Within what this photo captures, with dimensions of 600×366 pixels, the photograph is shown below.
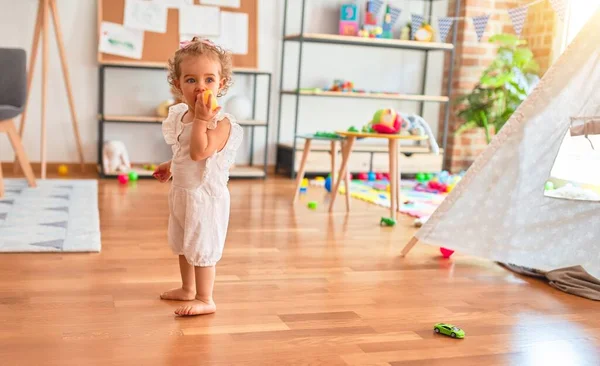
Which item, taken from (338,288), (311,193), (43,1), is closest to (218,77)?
(338,288)

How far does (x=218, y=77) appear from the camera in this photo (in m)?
1.85

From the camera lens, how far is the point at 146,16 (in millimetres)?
4727

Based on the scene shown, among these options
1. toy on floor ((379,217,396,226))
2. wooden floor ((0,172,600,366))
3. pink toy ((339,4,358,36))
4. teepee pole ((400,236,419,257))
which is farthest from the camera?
pink toy ((339,4,358,36))

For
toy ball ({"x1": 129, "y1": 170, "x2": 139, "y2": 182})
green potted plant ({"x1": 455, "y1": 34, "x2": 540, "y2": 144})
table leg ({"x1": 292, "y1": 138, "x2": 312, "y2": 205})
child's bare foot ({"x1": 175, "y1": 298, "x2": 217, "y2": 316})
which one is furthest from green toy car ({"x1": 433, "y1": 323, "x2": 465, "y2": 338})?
green potted plant ({"x1": 455, "y1": 34, "x2": 540, "y2": 144})

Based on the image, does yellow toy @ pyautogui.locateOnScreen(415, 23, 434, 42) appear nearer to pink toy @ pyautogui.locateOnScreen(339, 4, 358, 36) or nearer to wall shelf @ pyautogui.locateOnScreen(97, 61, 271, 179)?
pink toy @ pyautogui.locateOnScreen(339, 4, 358, 36)

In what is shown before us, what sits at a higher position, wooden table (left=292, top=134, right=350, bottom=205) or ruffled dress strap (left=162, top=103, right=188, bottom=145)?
ruffled dress strap (left=162, top=103, right=188, bottom=145)

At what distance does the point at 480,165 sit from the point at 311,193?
6.32 ft

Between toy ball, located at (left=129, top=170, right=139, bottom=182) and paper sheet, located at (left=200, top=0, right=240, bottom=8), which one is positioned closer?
toy ball, located at (left=129, top=170, right=139, bottom=182)

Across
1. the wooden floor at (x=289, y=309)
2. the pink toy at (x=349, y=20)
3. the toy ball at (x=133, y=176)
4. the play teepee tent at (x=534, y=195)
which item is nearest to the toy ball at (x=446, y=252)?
the wooden floor at (x=289, y=309)

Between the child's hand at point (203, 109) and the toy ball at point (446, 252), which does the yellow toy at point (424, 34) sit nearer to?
the toy ball at point (446, 252)

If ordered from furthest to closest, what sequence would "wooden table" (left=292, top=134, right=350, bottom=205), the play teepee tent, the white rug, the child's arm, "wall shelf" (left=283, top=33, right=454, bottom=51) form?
"wall shelf" (left=283, top=33, right=454, bottom=51)
"wooden table" (left=292, top=134, right=350, bottom=205)
the white rug
the play teepee tent
the child's arm

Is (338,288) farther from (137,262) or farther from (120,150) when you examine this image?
(120,150)

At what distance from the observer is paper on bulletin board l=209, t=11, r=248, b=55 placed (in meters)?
4.93

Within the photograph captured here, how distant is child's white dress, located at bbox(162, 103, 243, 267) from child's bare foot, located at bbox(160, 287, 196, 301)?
160mm
